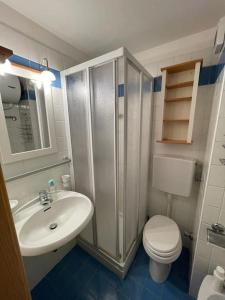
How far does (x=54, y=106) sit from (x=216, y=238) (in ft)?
5.75

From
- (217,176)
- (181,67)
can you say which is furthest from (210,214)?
(181,67)

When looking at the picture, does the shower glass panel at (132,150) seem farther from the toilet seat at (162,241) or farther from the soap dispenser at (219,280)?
the soap dispenser at (219,280)

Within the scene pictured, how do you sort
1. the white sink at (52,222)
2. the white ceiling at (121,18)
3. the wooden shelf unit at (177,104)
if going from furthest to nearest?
the wooden shelf unit at (177,104) < the white ceiling at (121,18) < the white sink at (52,222)

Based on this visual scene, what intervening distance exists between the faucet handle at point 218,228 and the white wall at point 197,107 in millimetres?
557

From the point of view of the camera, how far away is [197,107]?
4.60 ft

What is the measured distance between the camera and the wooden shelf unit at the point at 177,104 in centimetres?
136

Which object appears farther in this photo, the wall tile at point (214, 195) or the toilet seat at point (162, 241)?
the toilet seat at point (162, 241)

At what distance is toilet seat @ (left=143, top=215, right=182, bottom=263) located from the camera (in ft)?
3.92

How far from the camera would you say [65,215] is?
50.9 inches

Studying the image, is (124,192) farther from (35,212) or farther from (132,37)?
(132,37)

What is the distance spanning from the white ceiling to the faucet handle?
5.20 ft

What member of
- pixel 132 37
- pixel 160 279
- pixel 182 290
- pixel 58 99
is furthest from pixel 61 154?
pixel 182 290

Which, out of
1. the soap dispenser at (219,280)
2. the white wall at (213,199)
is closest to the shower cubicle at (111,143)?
the white wall at (213,199)

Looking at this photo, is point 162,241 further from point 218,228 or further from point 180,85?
point 180,85
